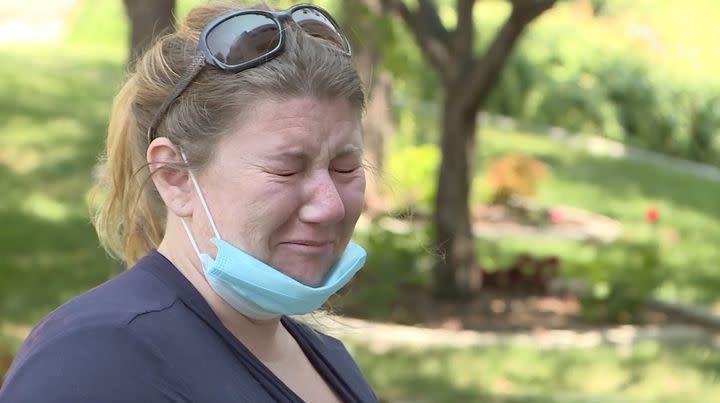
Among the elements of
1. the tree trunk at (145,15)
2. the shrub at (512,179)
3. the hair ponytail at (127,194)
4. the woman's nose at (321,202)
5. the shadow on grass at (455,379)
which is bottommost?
the shrub at (512,179)

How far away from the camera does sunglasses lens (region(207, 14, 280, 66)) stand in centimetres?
207

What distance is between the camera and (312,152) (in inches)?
81.0

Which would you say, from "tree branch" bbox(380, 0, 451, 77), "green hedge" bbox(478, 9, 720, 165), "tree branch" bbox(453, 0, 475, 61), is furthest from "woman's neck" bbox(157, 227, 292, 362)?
"green hedge" bbox(478, 9, 720, 165)

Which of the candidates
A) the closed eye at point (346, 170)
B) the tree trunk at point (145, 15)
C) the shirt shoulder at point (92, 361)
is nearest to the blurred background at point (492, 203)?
the tree trunk at point (145, 15)

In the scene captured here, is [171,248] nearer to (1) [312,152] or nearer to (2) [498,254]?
(1) [312,152]

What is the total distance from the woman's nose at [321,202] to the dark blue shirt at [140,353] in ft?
0.73

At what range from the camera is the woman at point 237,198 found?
194 centimetres

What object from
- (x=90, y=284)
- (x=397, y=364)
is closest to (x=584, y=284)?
(x=397, y=364)

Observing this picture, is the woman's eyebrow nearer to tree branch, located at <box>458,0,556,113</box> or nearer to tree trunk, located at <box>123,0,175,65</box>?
tree trunk, located at <box>123,0,175,65</box>

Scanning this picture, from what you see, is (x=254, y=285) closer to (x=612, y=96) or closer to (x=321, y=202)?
(x=321, y=202)

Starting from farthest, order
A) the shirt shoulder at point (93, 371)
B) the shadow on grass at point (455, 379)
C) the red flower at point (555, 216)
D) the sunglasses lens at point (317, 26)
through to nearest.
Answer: the red flower at point (555, 216) < the shadow on grass at point (455, 379) < the sunglasses lens at point (317, 26) < the shirt shoulder at point (93, 371)

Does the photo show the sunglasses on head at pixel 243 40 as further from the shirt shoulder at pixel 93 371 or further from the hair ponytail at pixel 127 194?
the shirt shoulder at pixel 93 371

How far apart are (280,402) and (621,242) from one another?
888 centimetres

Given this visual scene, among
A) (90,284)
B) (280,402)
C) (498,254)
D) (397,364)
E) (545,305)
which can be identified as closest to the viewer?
(280,402)
